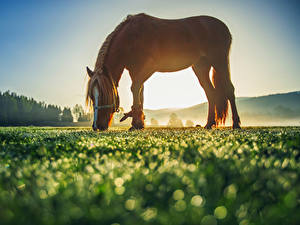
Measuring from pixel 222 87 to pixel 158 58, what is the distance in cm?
214

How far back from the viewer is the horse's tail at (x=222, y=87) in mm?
6348

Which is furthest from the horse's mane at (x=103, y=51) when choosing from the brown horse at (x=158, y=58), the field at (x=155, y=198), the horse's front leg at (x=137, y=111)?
the field at (x=155, y=198)

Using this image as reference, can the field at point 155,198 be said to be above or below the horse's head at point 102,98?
below

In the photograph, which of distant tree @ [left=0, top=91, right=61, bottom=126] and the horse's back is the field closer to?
the horse's back

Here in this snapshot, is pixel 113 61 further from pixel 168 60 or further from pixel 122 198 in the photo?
pixel 122 198

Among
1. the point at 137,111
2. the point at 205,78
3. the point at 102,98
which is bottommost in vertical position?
the point at 137,111

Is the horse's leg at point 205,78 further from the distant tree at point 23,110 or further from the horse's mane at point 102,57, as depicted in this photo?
the distant tree at point 23,110

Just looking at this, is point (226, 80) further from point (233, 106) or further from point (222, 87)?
point (233, 106)

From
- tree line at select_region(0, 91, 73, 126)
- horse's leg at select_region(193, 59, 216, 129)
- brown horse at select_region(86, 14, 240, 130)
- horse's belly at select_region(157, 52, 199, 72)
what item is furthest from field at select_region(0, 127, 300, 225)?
tree line at select_region(0, 91, 73, 126)

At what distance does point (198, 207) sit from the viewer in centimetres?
56

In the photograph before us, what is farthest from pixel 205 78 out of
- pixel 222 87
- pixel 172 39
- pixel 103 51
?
pixel 103 51

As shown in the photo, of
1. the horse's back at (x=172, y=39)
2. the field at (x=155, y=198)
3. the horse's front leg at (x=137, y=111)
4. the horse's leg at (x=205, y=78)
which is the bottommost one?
the field at (x=155, y=198)

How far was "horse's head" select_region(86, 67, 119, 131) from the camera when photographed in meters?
4.98

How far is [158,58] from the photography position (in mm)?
6090
